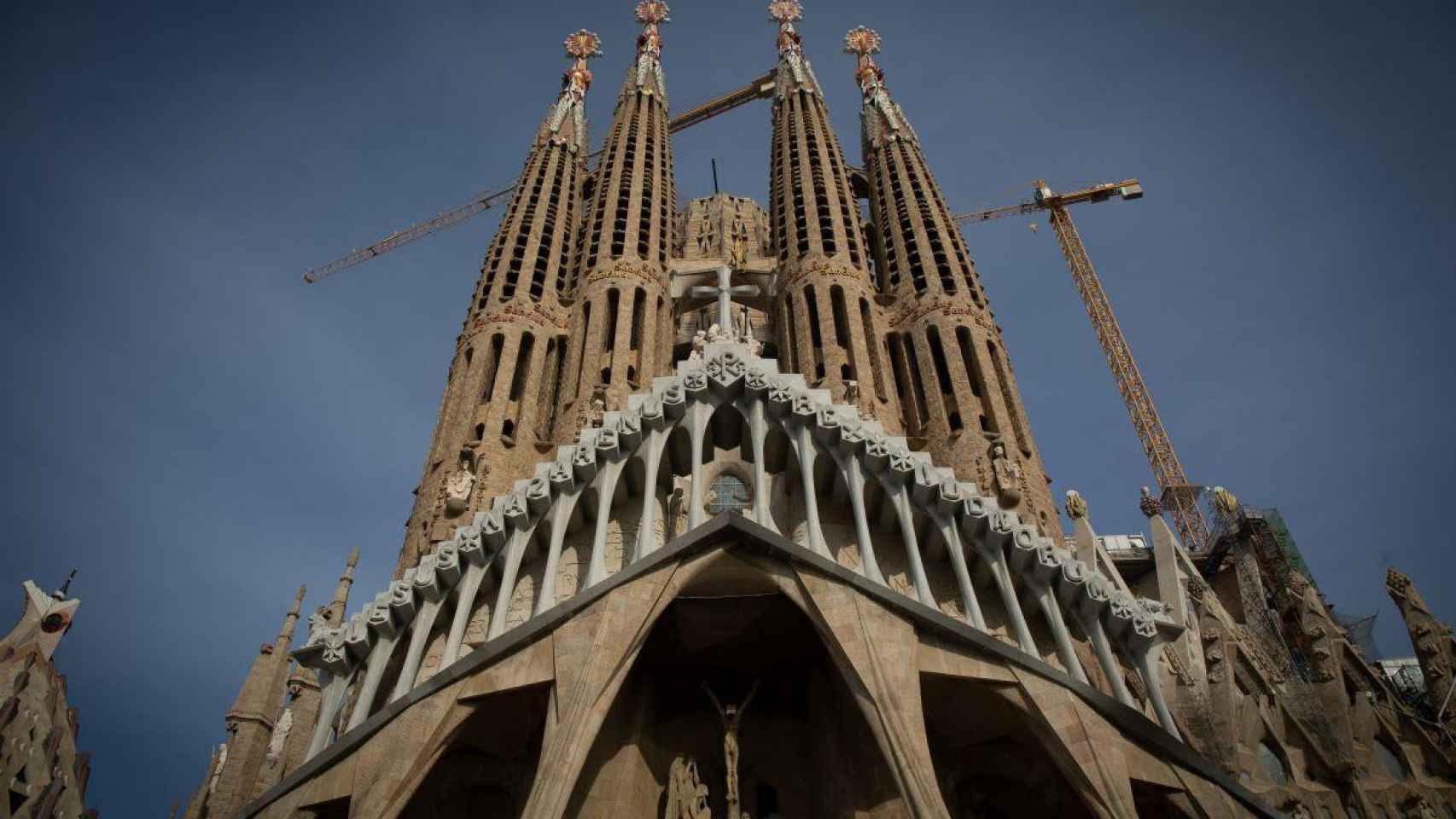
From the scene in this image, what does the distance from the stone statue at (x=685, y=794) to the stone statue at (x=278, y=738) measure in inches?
448

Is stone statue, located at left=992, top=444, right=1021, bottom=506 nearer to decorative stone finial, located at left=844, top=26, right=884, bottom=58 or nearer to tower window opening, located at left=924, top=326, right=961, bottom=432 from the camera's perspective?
tower window opening, located at left=924, top=326, right=961, bottom=432

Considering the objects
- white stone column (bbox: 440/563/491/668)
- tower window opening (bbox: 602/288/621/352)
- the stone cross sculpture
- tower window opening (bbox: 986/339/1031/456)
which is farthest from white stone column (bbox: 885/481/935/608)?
tower window opening (bbox: 602/288/621/352)

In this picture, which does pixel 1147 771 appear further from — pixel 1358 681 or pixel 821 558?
pixel 1358 681

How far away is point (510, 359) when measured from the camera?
25.7 meters

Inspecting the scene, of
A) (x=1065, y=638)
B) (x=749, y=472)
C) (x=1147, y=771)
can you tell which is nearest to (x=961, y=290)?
(x=749, y=472)

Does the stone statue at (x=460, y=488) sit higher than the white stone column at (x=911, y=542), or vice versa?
the stone statue at (x=460, y=488)

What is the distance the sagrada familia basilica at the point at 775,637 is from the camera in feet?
49.9

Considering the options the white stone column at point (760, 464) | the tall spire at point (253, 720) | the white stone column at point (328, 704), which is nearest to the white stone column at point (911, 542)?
the white stone column at point (760, 464)

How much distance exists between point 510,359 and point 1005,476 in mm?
12559

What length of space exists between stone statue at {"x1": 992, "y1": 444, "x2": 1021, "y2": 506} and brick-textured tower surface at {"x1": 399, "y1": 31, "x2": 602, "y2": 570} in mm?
10649

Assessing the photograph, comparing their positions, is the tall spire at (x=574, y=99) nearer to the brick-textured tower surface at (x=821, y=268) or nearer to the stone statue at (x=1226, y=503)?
the brick-textured tower surface at (x=821, y=268)

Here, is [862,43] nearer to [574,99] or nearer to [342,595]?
[574,99]

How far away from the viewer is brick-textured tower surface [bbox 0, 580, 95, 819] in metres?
23.8

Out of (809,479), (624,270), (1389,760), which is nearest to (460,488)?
(809,479)
